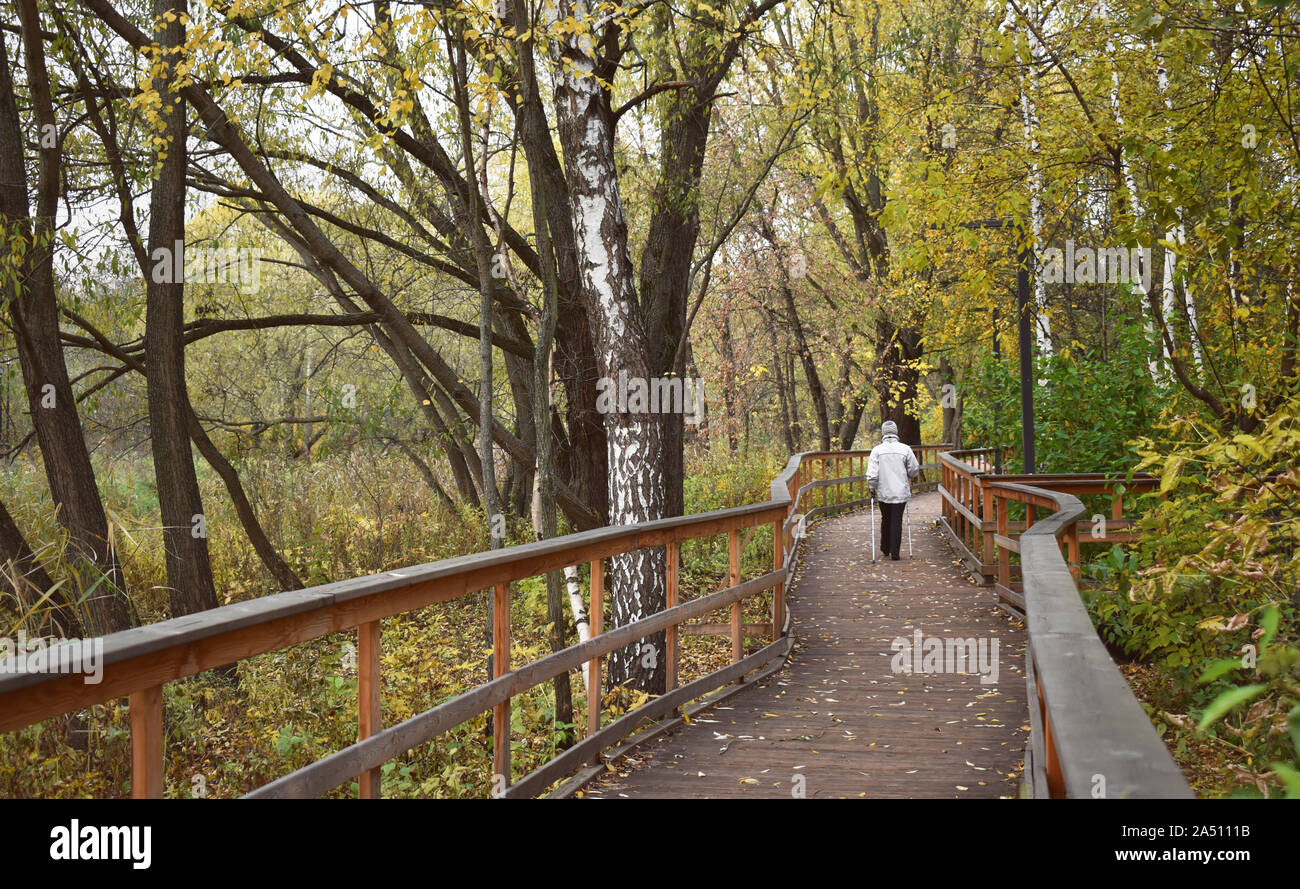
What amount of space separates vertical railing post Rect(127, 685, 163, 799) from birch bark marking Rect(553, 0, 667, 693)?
23.3 feet

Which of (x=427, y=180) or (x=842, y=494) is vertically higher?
(x=427, y=180)

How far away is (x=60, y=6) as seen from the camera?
10.5 m

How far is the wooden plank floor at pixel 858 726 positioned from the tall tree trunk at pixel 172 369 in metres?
5.76

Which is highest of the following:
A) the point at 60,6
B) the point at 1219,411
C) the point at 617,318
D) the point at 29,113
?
the point at 60,6

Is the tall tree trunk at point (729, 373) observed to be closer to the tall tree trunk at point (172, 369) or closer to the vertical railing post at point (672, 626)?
the tall tree trunk at point (172, 369)

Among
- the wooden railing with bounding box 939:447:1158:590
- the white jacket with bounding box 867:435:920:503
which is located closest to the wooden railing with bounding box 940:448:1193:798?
the wooden railing with bounding box 939:447:1158:590

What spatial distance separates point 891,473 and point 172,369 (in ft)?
31.0

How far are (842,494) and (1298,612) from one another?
63.6 ft

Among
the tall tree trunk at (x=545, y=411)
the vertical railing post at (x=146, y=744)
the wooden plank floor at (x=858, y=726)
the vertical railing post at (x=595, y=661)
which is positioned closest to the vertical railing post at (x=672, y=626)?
the wooden plank floor at (x=858, y=726)

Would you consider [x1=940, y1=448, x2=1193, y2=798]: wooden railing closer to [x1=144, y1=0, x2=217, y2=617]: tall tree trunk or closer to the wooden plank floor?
the wooden plank floor

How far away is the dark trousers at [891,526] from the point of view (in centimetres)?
1514
